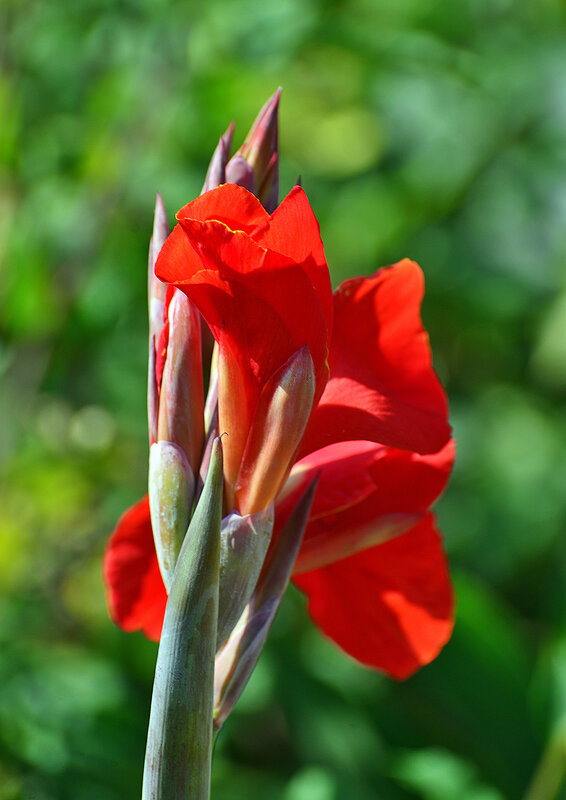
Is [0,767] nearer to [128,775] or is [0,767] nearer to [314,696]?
[128,775]

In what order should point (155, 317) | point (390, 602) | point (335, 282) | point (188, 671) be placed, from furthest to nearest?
1. point (335, 282)
2. point (390, 602)
3. point (155, 317)
4. point (188, 671)

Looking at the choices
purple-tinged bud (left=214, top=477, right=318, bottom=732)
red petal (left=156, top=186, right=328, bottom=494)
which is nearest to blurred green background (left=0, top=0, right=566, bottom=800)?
purple-tinged bud (left=214, top=477, right=318, bottom=732)

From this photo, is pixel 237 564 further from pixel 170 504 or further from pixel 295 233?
pixel 295 233

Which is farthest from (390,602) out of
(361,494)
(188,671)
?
(188,671)

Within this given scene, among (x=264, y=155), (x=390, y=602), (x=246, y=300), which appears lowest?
(x=390, y=602)

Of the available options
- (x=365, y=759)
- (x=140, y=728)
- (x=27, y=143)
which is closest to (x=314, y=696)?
(x=365, y=759)

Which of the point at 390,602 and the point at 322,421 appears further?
the point at 390,602

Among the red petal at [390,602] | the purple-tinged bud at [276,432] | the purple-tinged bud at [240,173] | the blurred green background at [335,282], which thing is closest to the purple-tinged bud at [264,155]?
the purple-tinged bud at [240,173]

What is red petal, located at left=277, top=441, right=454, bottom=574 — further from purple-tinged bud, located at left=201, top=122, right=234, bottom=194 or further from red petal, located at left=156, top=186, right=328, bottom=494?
purple-tinged bud, located at left=201, top=122, right=234, bottom=194
